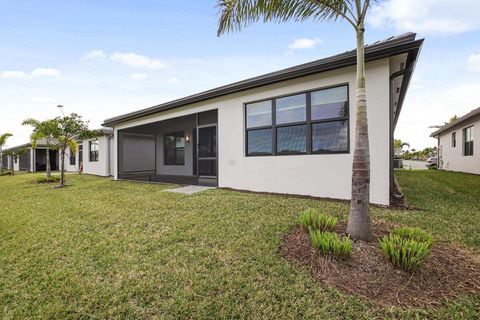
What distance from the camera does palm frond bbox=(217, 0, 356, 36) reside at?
366 cm

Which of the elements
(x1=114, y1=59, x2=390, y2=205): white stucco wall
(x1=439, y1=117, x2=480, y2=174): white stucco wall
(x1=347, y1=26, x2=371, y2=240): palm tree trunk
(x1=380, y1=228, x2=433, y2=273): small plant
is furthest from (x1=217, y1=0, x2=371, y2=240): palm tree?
(x1=439, y1=117, x2=480, y2=174): white stucco wall

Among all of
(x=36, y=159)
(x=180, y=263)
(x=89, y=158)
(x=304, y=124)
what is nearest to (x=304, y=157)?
(x=304, y=124)

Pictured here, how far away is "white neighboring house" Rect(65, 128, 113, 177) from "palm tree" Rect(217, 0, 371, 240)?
14.1m

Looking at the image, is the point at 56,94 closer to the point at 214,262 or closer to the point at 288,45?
the point at 288,45

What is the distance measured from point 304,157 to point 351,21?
11.5 feet

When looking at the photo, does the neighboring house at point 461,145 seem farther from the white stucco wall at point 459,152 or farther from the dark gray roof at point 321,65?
the dark gray roof at point 321,65

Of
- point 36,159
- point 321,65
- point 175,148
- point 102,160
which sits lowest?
point 102,160

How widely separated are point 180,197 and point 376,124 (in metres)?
5.34

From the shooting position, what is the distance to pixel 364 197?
123 inches

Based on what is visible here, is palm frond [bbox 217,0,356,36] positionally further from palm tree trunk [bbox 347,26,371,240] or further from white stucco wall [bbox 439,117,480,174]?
white stucco wall [bbox 439,117,480,174]

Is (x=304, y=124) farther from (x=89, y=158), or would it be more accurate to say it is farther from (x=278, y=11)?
(x=89, y=158)

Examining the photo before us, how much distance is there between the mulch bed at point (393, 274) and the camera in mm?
2160

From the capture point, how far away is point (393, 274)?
2.43m

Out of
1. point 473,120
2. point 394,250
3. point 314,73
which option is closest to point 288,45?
point 314,73
